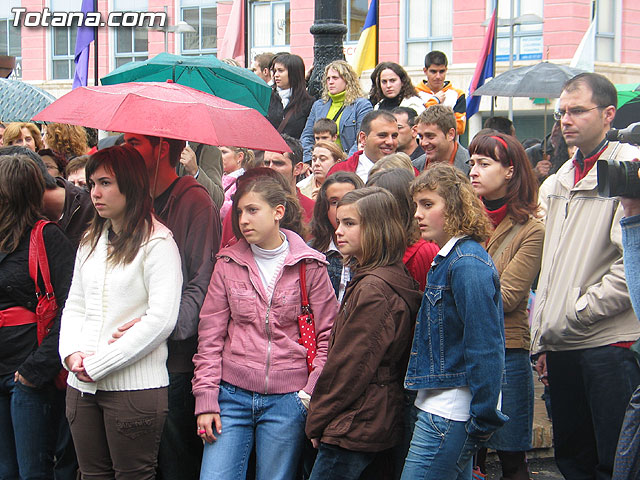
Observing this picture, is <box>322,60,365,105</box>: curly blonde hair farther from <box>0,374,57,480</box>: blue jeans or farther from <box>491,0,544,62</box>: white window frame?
<box>491,0,544,62</box>: white window frame

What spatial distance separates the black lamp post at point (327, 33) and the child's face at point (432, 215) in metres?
5.17

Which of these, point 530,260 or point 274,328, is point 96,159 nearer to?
point 274,328

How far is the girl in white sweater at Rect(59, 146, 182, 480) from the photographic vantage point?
3834 mm

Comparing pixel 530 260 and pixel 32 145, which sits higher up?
pixel 32 145

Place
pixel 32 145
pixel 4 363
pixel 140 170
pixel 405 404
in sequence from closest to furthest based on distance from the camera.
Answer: pixel 405 404, pixel 140 170, pixel 4 363, pixel 32 145

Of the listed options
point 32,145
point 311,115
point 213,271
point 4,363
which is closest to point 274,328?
point 213,271

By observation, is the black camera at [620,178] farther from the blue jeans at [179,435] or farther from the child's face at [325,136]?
the child's face at [325,136]

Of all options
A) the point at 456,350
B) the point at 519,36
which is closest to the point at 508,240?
the point at 456,350

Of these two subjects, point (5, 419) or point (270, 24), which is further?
point (270, 24)

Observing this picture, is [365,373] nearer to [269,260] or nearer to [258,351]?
[258,351]

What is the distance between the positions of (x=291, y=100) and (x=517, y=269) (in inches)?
185

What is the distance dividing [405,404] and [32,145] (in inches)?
181

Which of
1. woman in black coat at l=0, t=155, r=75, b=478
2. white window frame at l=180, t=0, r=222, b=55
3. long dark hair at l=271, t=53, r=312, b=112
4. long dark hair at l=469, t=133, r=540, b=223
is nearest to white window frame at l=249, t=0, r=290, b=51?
white window frame at l=180, t=0, r=222, b=55

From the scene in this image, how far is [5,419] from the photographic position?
14.5 feet
